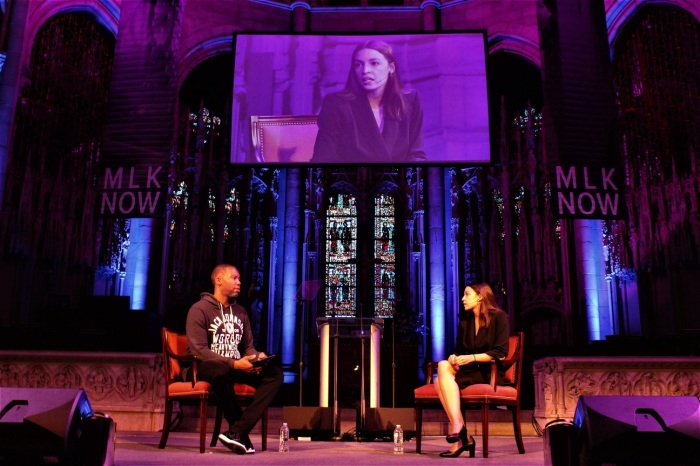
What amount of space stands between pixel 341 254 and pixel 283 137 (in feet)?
15.4

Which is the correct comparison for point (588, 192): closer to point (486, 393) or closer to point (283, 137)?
point (283, 137)

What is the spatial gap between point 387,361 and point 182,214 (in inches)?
225

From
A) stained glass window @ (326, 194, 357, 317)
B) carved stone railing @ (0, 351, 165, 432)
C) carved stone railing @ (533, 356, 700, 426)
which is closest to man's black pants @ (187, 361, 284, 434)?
carved stone railing @ (0, 351, 165, 432)

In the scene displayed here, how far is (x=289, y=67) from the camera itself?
30.7 ft

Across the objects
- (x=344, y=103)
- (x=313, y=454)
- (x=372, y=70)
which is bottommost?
(x=313, y=454)

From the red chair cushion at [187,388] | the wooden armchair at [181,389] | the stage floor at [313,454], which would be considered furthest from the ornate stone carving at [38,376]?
the red chair cushion at [187,388]

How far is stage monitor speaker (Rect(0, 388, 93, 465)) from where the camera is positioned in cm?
265

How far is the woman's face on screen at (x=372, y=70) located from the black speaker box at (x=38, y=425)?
7.22m

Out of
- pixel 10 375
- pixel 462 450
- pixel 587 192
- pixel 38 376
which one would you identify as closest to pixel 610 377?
pixel 587 192

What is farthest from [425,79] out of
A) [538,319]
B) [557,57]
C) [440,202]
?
[538,319]

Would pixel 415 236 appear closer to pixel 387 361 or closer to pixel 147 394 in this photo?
pixel 387 361

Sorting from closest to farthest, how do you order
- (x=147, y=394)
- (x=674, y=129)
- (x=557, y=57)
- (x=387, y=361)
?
(x=147, y=394), (x=387, y=361), (x=557, y=57), (x=674, y=129)

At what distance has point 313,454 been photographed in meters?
4.08

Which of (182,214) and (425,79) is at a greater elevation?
(425,79)
